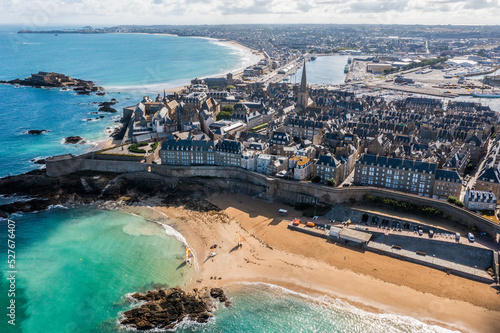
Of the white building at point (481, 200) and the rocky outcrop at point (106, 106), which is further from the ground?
the white building at point (481, 200)

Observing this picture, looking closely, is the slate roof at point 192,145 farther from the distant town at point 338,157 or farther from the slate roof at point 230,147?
the slate roof at point 230,147

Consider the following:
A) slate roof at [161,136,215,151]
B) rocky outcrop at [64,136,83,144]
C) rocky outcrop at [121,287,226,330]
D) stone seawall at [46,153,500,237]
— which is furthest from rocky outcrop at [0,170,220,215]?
rocky outcrop at [64,136,83,144]

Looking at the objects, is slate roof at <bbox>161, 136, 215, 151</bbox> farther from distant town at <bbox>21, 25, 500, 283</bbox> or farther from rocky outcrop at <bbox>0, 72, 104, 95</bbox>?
rocky outcrop at <bbox>0, 72, 104, 95</bbox>

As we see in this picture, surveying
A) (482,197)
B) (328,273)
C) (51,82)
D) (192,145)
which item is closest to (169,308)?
(328,273)

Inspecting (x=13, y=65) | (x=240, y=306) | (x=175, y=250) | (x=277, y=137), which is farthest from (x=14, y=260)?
(x=13, y=65)

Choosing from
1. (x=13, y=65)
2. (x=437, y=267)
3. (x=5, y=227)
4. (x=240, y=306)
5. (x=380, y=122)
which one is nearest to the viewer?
(x=240, y=306)

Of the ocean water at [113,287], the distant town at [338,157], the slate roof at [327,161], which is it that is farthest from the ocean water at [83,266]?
the slate roof at [327,161]

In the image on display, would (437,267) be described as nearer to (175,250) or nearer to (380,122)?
(175,250)
